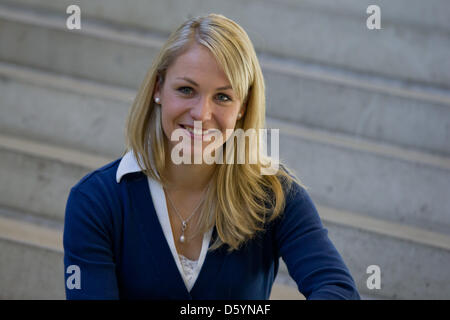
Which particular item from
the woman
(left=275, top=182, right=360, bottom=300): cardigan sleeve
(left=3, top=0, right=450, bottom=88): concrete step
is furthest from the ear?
(left=3, top=0, right=450, bottom=88): concrete step

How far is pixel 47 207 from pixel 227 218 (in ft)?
2.83

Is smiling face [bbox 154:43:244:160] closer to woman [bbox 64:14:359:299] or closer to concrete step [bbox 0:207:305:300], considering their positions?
woman [bbox 64:14:359:299]

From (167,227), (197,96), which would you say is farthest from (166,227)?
(197,96)

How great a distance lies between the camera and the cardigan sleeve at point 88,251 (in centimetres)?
93

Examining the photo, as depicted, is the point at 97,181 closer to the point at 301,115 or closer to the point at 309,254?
the point at 309,254

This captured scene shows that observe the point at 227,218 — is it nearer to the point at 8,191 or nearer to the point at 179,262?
the point at 179,262

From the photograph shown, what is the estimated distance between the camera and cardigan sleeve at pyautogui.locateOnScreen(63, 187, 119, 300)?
0.93m

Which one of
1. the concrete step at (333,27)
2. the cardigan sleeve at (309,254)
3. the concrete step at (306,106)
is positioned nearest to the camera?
the cardigan sleeve at (309,254)

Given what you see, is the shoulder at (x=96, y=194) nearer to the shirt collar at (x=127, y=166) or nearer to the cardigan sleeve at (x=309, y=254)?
the shirt collar at (x=127, y=166)

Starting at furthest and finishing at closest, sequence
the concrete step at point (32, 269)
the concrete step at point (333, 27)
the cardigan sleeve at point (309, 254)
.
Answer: the concrete step at point (333, 27) < the concrete step at point (32, 269) < the cardigan sleeve at point (309, 254)

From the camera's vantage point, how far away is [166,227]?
3.31 feet

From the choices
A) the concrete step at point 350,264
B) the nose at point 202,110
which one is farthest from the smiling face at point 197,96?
the concrete step at point 350,264

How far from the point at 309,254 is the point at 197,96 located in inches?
13.0
